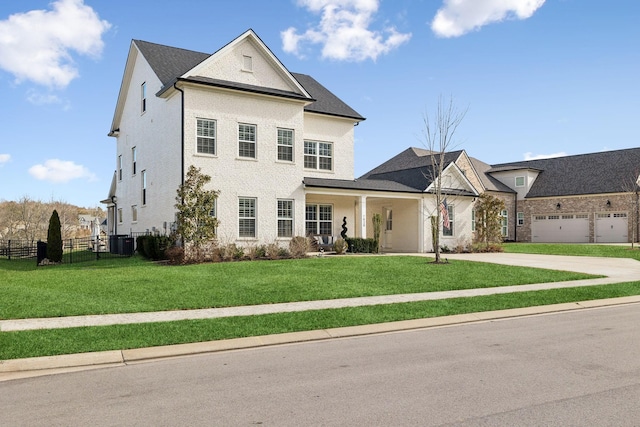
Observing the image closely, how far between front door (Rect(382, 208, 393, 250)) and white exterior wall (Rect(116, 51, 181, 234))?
14043 millimetres

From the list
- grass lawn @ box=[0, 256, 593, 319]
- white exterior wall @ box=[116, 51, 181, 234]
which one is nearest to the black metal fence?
white exterior wall @ box=[116, 51, 181, 234]

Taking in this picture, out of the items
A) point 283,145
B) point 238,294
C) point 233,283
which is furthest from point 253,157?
point 238,294

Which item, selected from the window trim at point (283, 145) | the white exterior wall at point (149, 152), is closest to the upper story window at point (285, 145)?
the window trim at point (283, 145)

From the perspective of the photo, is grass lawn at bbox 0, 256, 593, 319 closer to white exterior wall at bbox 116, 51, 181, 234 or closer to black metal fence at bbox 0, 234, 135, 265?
white exterior wall at bbox 116, 51, 181, 234

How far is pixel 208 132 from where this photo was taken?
22.6 metres

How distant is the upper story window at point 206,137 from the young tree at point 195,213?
1606 mm

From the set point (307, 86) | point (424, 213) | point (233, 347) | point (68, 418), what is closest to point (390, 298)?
point (233, 347)

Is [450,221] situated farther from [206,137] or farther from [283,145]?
[206,137]

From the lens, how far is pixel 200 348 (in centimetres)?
812

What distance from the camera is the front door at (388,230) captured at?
3159cm

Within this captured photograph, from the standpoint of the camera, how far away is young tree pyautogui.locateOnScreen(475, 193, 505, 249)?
106ft

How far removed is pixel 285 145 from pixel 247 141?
6.59 feet

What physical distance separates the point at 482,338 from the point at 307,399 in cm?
442

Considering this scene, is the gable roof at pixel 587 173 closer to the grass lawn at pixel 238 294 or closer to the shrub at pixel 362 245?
the shrub at pixel 362 245
